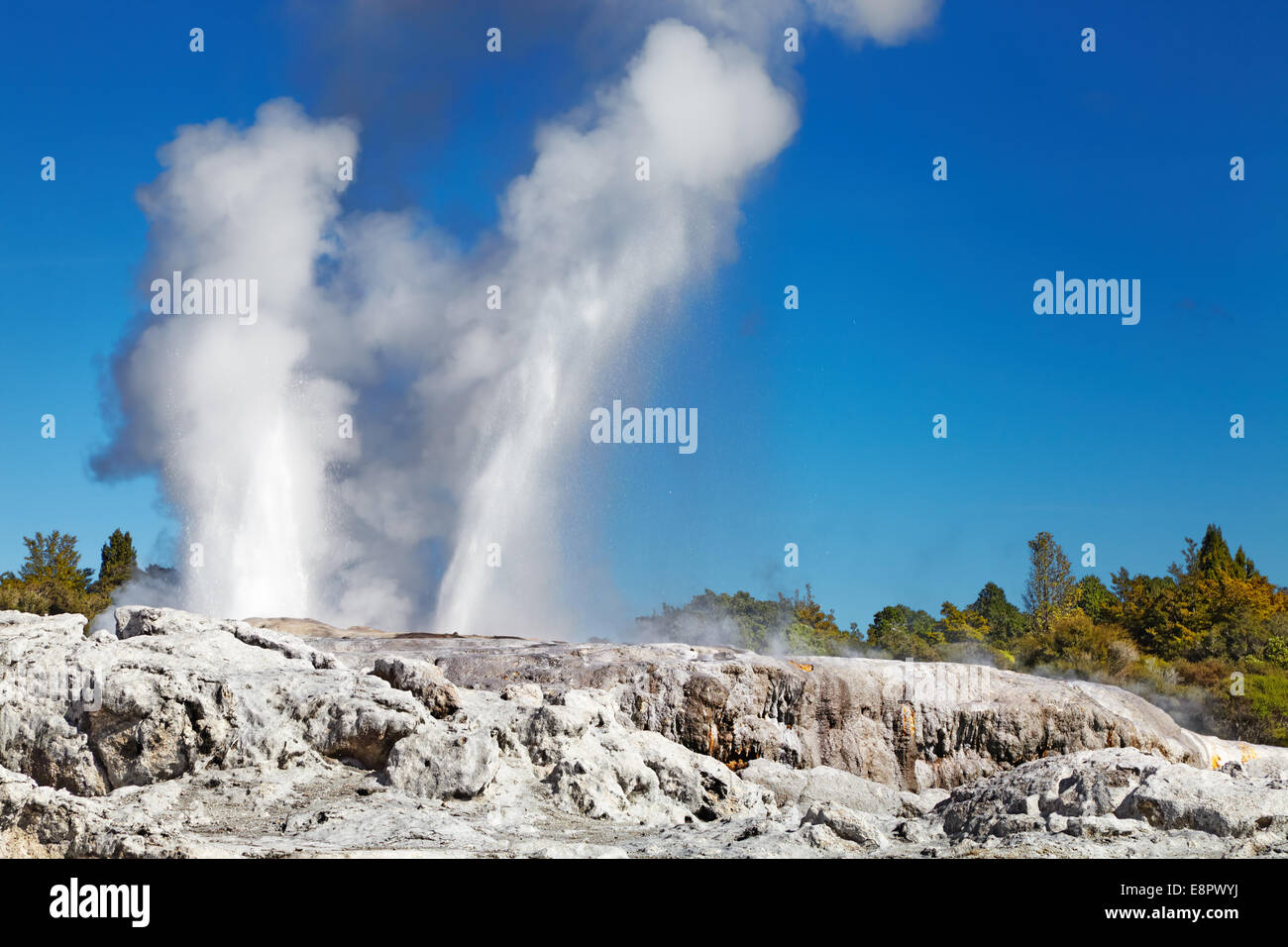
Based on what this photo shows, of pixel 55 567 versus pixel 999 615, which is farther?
pixel 999 615

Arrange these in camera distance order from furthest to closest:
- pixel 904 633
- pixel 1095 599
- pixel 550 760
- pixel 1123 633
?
pixel 1095 599
pixel 904 633
pixel 1123 633
pixel 550 760

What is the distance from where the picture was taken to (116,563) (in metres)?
53.4

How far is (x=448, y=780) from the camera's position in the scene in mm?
11648

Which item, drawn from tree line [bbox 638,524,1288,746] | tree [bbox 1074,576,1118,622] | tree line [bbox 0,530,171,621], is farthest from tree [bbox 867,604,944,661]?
tree line [bbox 0,530,171,621]

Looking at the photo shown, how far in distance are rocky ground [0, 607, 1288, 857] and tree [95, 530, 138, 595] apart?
39392 millimetres

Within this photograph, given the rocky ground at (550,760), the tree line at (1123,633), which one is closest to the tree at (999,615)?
the tree line at (1123,633)

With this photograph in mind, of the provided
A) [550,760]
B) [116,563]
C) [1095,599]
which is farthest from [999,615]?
[550,760]

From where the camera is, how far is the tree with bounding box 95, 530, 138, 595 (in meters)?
50.6

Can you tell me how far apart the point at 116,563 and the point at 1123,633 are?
45462 millimetres

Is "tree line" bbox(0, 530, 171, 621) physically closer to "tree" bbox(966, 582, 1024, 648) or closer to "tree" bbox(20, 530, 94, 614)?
"tree" bbox(20, 530, 94, 614)

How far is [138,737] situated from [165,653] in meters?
1.49

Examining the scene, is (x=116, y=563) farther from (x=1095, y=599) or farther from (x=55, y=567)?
(x=1095, y=599)

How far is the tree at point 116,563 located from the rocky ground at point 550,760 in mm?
39392
